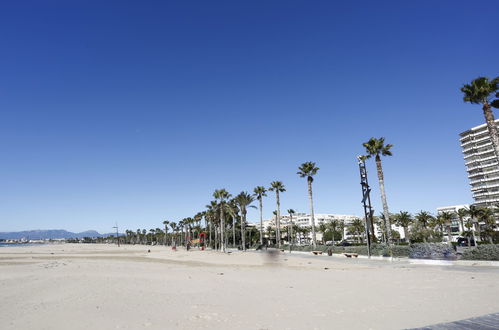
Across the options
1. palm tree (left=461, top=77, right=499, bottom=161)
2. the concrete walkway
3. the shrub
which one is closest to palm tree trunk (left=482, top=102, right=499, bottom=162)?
palm tree (left=461, top=77, right=499, bottom=161)

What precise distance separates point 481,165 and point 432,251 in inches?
5208

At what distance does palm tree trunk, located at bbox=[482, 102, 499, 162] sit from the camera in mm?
24844

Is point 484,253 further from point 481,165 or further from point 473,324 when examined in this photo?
point 481,165

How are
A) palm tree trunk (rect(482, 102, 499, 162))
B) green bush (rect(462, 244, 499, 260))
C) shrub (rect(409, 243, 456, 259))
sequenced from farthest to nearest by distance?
shrub (rect(409, 243, 456, 259))
palm tree trunk (rect(482, 102, 499, 162))
green bush (rect(462, 244, 499, 260))

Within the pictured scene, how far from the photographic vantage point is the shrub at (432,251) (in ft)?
89.3

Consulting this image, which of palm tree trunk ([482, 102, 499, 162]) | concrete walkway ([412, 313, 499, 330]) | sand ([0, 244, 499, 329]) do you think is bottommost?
sand ([0, 244, 499, 329])

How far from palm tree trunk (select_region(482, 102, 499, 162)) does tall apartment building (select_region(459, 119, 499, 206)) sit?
4832 inches

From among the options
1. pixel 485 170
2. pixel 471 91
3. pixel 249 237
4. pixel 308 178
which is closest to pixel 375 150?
pixel 471 91

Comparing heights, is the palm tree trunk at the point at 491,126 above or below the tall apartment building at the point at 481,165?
below

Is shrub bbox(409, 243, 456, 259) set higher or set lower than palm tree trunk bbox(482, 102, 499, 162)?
lower

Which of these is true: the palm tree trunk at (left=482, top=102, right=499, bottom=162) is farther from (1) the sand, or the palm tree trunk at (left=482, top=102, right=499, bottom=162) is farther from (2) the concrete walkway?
(2) the concrete walkway

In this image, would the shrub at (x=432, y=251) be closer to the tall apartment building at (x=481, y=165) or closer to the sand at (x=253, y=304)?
the sand at (x=253, y=304)

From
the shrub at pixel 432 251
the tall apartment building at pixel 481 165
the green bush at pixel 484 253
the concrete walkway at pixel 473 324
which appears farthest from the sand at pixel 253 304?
the tall apartment building at pixel 481 165

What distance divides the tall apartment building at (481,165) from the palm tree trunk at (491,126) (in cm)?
12272
